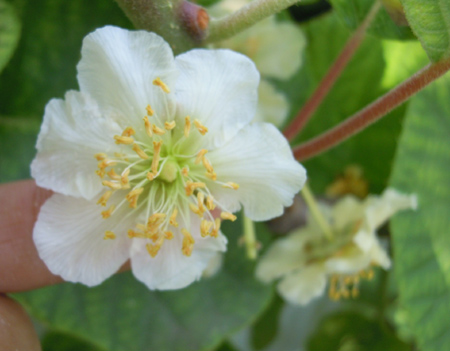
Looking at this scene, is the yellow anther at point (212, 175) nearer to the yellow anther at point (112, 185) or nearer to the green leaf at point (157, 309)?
the yellow anther at point (112, 185)

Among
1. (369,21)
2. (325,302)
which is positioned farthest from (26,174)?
(325,302)

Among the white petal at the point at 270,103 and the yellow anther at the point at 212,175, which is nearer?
the yellow anther at the point at 212,175

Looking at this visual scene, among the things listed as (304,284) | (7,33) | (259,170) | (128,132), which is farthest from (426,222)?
(7,33)

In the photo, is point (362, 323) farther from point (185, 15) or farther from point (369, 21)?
point (185, 15)

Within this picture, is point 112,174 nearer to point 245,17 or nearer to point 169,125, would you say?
point 169,125

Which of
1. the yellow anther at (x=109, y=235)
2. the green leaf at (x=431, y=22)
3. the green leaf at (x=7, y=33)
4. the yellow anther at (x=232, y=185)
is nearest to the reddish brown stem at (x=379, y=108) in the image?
the green leaf at (x=431, y=22)

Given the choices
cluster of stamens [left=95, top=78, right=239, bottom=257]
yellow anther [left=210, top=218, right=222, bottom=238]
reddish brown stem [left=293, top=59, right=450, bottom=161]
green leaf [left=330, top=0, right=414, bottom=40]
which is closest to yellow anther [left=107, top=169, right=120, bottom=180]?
cluster of stamens [left=95, top=78, right=239, bottom=257]

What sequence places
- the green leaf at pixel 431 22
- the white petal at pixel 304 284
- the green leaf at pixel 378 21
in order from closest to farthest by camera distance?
the green leaf at pixel 431 22, the green leaf at pixel 378 21, the white petal at pixel 304 284
